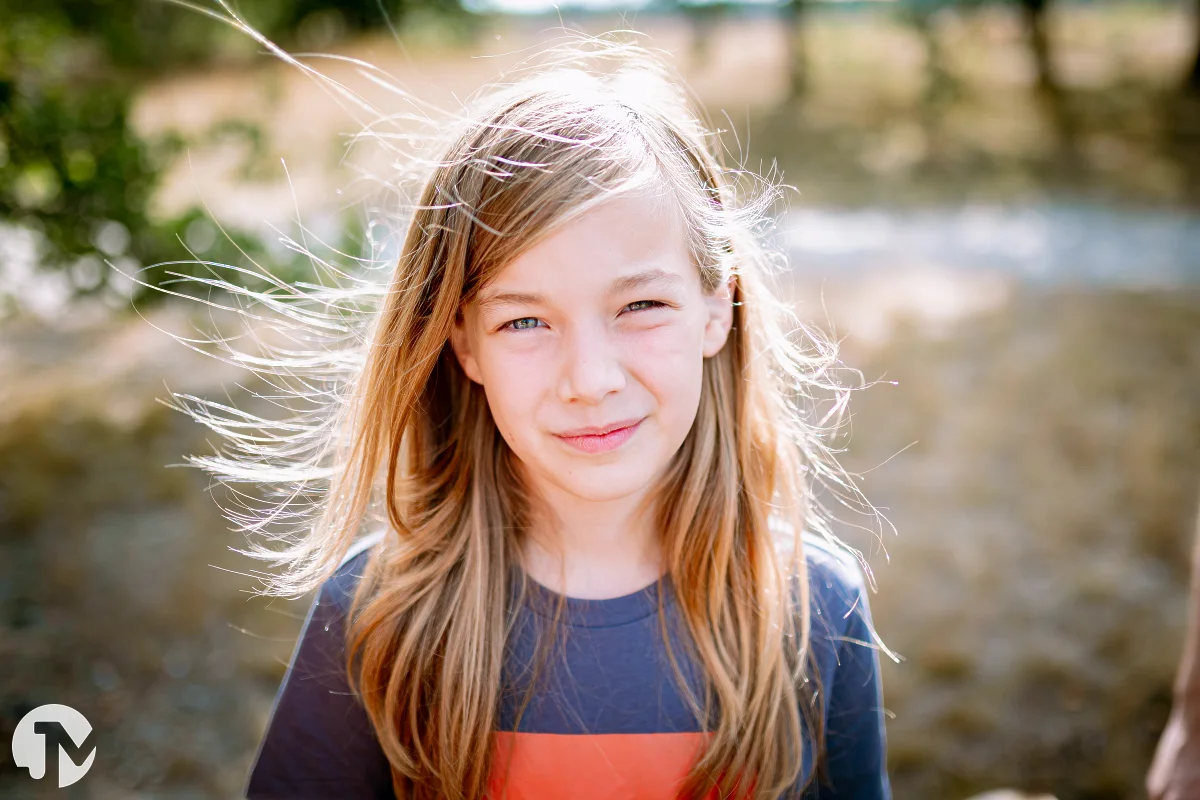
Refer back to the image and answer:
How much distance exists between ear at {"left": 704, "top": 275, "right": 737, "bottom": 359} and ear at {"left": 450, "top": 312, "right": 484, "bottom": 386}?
349mm

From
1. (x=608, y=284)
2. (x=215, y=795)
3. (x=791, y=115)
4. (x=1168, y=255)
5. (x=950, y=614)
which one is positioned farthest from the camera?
(x=791, y=115)

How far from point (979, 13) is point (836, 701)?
9.88 m

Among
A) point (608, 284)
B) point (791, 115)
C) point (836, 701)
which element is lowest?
point (836, 701)

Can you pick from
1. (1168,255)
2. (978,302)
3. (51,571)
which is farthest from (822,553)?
(1168,255)

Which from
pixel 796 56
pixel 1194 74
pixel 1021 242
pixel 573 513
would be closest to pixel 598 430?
pixel 573 513

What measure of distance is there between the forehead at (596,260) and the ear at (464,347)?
130 millimetres

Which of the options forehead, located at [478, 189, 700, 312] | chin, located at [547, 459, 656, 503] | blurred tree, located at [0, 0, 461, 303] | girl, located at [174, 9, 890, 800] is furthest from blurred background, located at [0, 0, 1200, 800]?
chin, located at [547, 459, 656, 503]

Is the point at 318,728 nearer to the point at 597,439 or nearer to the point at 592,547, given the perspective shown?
the point at 592,547

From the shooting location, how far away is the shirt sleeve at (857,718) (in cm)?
160

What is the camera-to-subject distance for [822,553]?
165cm

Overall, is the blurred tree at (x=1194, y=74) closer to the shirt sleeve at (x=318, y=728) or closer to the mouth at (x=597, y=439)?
the mouth at (x=597, y=439)

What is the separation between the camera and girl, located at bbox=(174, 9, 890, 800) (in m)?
1.39

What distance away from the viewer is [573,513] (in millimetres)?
1572

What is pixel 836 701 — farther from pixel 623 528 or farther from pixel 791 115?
pixel 791 115
